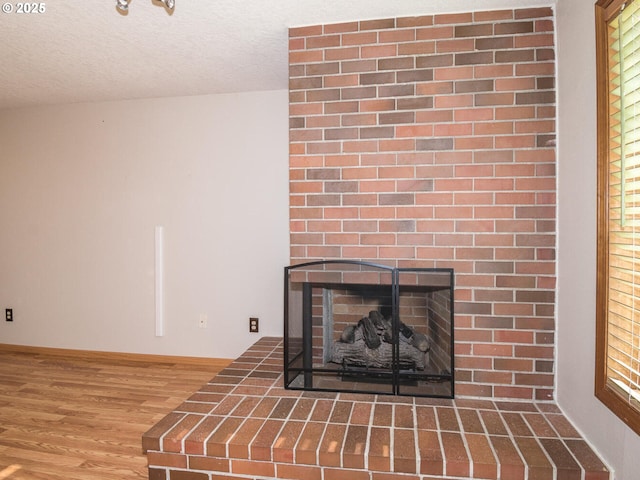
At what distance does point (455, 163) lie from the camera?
215 centimetres

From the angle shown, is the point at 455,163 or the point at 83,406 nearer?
the point at 455,163

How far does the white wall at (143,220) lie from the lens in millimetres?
3488

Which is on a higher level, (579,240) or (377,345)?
(579,240)

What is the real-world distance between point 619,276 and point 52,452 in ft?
9.00

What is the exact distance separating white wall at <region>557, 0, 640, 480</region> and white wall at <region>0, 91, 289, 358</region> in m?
2.01

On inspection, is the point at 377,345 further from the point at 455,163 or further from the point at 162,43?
the point at 162,43

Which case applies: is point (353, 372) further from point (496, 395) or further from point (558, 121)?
point (558, 121)

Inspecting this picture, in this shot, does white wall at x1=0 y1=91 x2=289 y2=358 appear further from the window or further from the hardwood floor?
the window

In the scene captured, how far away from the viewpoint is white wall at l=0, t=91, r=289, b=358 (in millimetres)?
3488

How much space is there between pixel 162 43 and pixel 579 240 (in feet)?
7.89

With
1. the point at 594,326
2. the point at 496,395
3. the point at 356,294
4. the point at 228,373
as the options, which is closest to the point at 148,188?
the point at 228,373

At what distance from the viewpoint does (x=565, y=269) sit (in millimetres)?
1963

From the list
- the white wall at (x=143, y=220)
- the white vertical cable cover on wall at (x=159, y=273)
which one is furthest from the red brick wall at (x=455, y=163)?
the white vertical cable cover on wall at (x=159, y=273)

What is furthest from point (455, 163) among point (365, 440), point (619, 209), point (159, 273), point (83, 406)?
point (83, 406)
